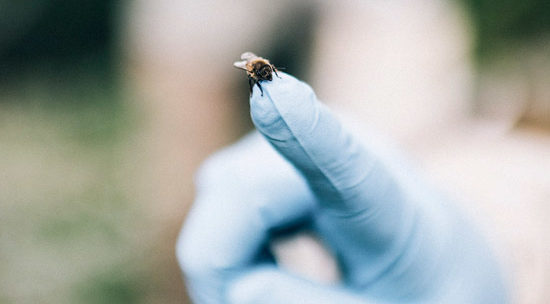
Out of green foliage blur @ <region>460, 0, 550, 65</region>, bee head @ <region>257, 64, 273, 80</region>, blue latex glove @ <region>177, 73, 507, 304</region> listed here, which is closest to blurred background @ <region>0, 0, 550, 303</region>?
green foliage blur @ <region>460, 0, 550, 65</region>

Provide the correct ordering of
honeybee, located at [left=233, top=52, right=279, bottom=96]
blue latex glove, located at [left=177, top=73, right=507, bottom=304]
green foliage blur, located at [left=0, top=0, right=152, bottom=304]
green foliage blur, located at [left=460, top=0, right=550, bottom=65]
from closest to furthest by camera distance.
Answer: honeybee, located at [left=233, top=52, right=279, bottom=96]
blue latex glove, located at [left=177, top=73, right=507, bottom=304]
green foliage blur, located at [left=460, top=0, right=550, bottom=65]
green foliage blur, located at [left=0, top=0, right=152, bottom=304]

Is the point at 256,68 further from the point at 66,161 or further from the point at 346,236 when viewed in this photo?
the point at 66,161

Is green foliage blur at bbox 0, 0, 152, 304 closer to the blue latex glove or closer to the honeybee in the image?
the blue latex glove

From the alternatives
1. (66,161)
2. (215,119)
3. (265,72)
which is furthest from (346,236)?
(66,161)

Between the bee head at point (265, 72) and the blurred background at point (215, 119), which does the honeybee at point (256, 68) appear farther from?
the blurred background at point (215, 119)

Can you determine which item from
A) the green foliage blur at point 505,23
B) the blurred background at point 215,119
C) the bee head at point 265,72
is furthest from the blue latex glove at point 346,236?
the green foliage blur at point 505,23

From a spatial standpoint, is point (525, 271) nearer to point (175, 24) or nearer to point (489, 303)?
point (489, 303)
